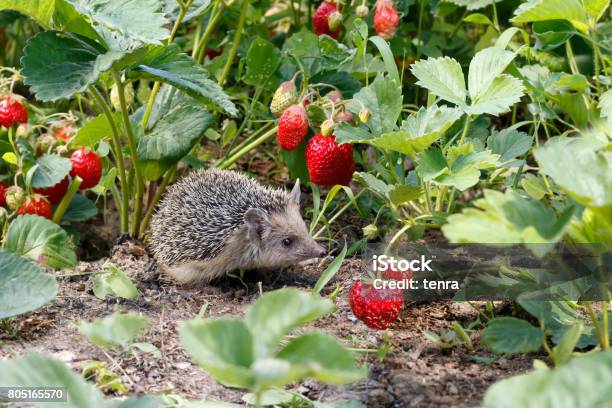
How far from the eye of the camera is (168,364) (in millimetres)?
3332

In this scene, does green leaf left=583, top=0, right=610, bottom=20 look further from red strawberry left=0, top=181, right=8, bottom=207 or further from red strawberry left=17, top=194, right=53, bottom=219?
red strawberry left=0, top=181, right=8, bottom=207

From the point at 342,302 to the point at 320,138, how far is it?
0.85 meters

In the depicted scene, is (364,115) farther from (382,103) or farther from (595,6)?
(595,6)

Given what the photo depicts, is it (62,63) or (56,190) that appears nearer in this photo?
(62,63)

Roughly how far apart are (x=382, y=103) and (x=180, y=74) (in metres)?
0.97

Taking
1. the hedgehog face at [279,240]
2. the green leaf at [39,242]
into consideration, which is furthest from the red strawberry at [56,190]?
the hedgehog face at [279,240]

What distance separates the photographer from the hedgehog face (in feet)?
14.6

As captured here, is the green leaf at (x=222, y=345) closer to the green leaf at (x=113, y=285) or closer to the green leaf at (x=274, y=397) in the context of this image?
the green leaf at (x=274, y=397)

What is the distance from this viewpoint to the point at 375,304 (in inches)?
134

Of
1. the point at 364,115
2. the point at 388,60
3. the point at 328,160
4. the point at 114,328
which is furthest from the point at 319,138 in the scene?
the point at 114,328

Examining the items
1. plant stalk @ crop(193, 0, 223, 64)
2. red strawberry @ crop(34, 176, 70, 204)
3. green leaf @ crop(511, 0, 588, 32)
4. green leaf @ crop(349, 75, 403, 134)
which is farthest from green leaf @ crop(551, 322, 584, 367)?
red strawberry @ crop(34, 176, 70, 204)

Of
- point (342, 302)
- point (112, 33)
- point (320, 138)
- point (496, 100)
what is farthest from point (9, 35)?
point (496, 100)

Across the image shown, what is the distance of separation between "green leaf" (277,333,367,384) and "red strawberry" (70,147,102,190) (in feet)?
8.34

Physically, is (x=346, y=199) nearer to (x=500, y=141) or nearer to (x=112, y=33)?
(x=500, y=141)
